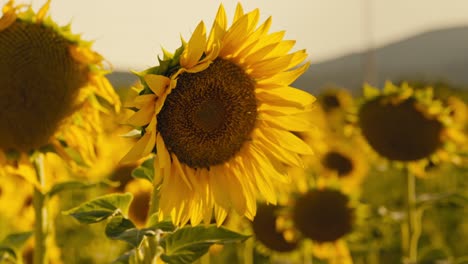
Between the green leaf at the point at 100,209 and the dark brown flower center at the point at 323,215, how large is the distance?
65.8 inches

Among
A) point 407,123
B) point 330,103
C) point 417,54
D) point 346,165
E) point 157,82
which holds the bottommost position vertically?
point 417,54

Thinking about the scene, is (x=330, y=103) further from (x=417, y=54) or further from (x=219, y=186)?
(x=417, y=54)

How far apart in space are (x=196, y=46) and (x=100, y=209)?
1.52 ft

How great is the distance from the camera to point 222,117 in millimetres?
1704

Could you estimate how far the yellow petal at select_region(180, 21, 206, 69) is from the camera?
139 centimetres

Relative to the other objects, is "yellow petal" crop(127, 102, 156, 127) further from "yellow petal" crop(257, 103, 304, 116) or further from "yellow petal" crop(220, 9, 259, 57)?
"yellow petal" crop(257, 103, 304, 116)

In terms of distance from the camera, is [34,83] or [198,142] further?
[34,83]

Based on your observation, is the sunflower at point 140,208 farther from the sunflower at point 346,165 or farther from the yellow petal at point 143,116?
the sunflower at point 346,165

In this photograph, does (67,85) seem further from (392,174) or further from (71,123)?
(392,174)

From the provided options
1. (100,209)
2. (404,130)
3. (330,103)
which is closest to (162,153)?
(100,209)

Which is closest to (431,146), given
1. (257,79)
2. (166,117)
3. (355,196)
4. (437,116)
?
(437,116)

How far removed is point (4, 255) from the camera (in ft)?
6.32

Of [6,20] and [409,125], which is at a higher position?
[6,20]

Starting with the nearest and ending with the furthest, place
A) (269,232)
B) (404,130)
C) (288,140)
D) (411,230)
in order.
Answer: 1. (288,140)
2. (411,230)
3. (404,130)
4. (269,232)
